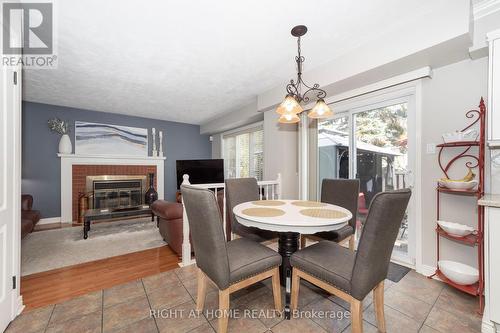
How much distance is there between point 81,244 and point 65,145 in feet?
8.14

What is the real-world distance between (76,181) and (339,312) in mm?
5553

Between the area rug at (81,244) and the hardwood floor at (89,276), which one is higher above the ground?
the hardwood floor at (89,276)

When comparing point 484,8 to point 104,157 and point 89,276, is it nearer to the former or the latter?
point 89,276

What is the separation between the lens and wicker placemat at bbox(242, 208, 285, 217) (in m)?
1.72

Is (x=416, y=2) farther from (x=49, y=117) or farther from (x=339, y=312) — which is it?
(x=49, y=117)

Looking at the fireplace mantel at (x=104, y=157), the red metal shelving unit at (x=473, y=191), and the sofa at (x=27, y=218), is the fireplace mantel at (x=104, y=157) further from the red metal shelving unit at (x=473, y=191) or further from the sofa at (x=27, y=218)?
the red metal shelving unit at (x=473, y=191)

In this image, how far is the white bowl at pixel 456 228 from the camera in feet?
6.12

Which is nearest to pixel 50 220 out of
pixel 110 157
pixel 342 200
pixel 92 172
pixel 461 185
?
pixel 92 172

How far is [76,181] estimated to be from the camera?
471 cm

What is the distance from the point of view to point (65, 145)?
4531 mm

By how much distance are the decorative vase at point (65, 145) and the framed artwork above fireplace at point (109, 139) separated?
195 millimetres

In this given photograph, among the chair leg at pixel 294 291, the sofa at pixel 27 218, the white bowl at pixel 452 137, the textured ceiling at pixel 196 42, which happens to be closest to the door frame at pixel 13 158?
the textured ceiling at pixel 196 42

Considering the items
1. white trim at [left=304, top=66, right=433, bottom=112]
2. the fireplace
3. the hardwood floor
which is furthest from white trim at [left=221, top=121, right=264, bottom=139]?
the hardwood floor

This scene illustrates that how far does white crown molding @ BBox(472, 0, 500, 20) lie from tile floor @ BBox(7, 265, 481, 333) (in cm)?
248
